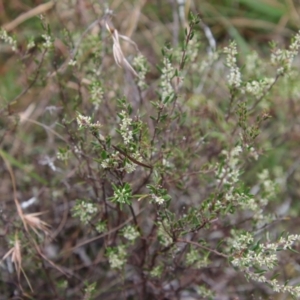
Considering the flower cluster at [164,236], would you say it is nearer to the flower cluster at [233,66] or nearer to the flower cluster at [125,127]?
the flower cluster at [125,127]

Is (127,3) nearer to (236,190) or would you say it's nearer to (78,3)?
(78,3)

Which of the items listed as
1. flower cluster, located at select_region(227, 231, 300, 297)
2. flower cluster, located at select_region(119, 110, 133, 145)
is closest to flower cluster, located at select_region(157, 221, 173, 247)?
flower cluster, located at select_region(227, 231, 300, 297)

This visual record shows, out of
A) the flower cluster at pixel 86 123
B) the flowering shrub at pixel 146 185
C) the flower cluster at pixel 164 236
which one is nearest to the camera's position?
the flower cluster at pixel 86 123

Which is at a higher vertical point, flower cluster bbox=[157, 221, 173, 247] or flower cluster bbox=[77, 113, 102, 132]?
flower cluster bbox=[77, 113, 102, 132]

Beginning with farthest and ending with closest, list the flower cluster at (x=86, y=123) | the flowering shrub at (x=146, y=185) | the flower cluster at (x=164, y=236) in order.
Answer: the flower cluster at (x=164, y=236) → the flowering shrub at (x=146, y=185) → the flower cluster at (x=86, y=123)

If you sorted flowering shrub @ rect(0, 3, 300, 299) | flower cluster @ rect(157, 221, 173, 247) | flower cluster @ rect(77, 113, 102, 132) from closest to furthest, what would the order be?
flower cluster @ rect(77, 113, 102, 132) → flowering shrub @ rect(0, 3, 300, 299) → flower cluster @ rect(157, 221, 173, 247)

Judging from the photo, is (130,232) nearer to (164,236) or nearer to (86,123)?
(164,236)

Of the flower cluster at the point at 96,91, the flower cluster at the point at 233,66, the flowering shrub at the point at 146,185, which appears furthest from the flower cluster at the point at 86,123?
the flower cluster at the point at 233,66

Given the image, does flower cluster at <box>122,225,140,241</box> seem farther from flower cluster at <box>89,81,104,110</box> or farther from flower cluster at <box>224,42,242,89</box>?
flower cluster at <box>224,42,242,89</box>

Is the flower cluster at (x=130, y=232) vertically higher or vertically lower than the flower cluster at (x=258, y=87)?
lower
